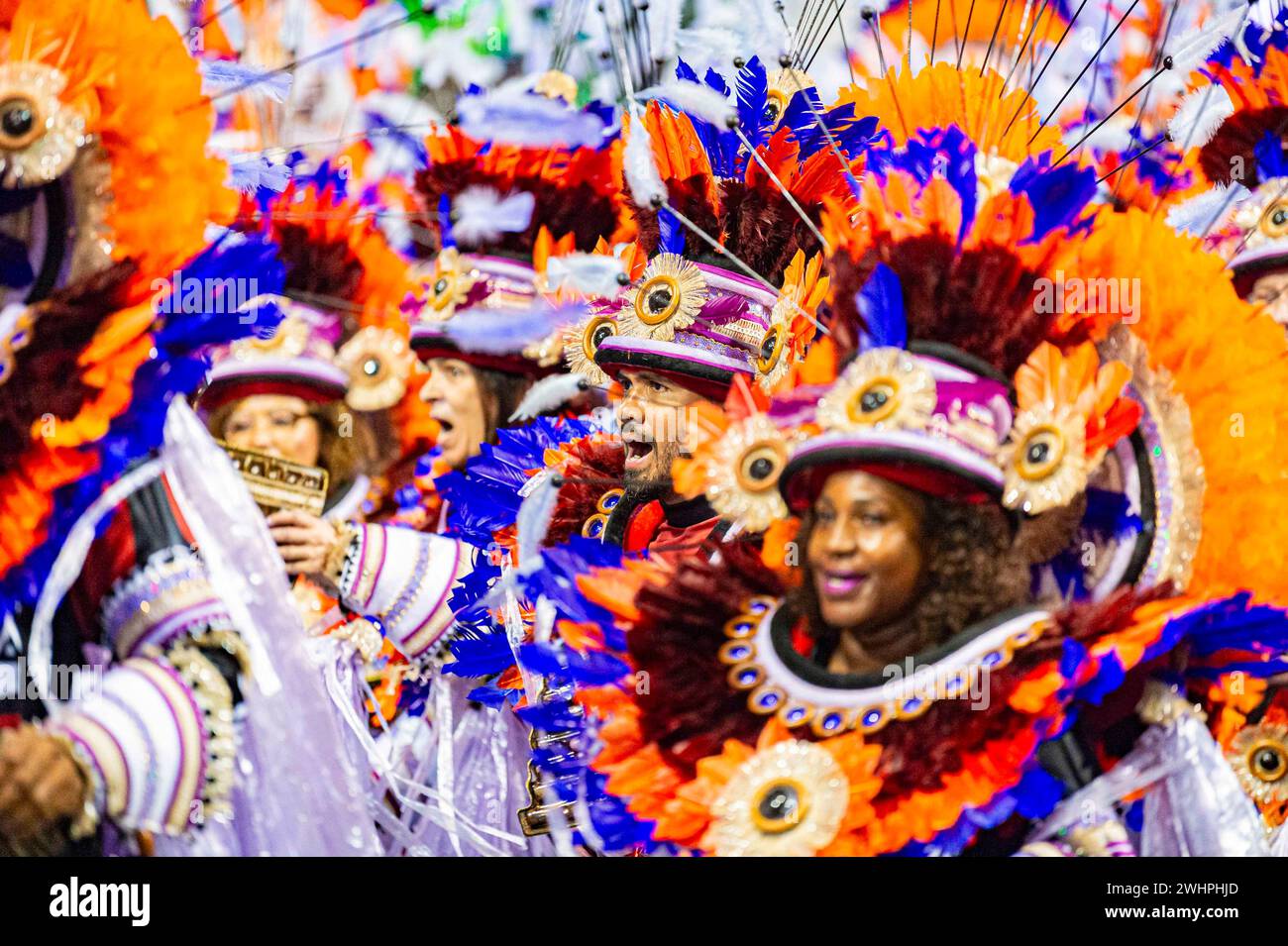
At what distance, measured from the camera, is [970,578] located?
2900 millimetres

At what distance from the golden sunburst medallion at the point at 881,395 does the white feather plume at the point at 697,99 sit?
0.79 metres

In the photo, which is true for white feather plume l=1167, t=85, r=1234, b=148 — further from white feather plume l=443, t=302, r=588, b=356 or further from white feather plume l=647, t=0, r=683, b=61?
white feather plume l=443, t=302, r=588, b=356

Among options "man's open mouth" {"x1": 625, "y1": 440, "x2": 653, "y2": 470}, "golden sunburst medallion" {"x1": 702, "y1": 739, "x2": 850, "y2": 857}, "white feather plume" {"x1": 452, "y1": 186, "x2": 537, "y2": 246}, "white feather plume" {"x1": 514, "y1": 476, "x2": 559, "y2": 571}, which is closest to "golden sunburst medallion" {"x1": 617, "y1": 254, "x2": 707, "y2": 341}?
"man's open mouth" {"x1": 625, "y1": 440, "x2": 653, "y2": 470}

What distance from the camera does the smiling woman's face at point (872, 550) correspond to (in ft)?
9.55

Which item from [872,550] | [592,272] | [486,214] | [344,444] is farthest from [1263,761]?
[344,444]

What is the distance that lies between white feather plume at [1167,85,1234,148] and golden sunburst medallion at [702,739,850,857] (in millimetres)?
1802

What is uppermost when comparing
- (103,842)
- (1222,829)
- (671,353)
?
(671,353)

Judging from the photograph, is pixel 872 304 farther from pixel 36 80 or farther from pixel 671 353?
pixel 36 80

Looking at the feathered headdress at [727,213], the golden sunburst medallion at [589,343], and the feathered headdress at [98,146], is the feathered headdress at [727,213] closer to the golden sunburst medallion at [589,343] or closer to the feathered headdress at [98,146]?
the golden sunburst medallion at [589,343]

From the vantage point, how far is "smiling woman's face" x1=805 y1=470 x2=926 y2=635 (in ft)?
9.55

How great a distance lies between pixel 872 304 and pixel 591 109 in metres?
2.34

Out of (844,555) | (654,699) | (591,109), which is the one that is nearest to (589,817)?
(654,699)

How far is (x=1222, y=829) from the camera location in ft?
9.47

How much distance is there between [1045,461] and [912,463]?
0.73 ft
